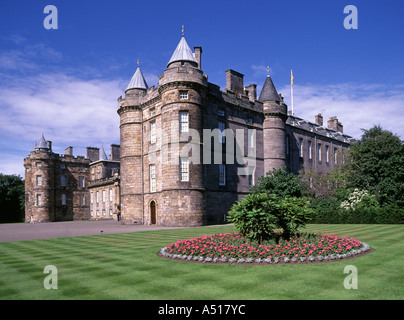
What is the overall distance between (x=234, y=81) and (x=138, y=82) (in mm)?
10808

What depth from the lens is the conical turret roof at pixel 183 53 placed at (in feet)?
104

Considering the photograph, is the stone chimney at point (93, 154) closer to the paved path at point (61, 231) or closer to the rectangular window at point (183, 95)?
the paved path at point (61, 231)

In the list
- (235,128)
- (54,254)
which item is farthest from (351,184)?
(54,254)

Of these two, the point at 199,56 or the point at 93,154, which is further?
the point at 93,154

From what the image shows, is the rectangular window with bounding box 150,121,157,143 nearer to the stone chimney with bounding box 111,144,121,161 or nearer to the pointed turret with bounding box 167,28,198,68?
the pointed turret with bounding box 167,28,198,68

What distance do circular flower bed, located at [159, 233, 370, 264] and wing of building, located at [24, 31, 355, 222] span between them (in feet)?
58.3

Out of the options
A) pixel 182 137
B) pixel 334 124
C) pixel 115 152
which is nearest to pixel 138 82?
pixel 182 137

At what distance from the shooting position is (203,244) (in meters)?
12.5

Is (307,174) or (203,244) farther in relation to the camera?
(307,174)

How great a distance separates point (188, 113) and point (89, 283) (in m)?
23.9

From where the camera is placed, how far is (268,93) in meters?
41.0
